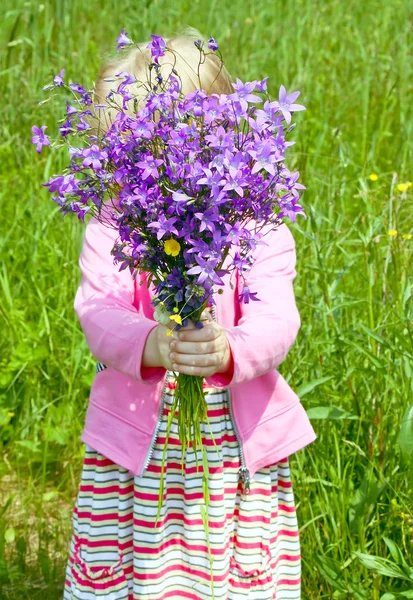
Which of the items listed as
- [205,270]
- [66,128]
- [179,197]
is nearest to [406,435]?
[205,270]

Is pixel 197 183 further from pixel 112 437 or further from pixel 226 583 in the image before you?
pixel 226 583

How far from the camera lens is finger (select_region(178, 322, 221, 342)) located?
1565 mm

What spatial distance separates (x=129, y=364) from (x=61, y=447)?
1.20 metres

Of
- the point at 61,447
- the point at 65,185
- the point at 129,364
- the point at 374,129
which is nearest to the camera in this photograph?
the point at 65,185

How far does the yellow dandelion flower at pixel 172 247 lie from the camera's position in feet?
4.53

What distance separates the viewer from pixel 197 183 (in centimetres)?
130

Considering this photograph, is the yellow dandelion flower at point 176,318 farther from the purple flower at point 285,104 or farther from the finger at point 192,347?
the purple flower at point 285,104

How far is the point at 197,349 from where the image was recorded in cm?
156

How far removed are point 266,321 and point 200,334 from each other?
0.20 meters

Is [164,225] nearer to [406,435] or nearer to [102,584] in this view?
[406,435]

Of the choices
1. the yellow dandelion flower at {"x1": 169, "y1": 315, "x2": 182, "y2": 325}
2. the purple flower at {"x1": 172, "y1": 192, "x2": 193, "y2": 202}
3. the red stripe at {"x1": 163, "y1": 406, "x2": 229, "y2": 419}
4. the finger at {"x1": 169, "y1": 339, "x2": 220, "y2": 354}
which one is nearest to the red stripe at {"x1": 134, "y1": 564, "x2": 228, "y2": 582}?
the red stripe at {"x1": 163, "y1": 406, "x2": 229, "y2": 419}

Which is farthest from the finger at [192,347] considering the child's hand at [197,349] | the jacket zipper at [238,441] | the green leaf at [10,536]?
the green leaf at [10,536]

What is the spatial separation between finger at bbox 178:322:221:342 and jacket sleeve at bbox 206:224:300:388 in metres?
0.07

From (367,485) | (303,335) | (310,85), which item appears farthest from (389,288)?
(310,85)
